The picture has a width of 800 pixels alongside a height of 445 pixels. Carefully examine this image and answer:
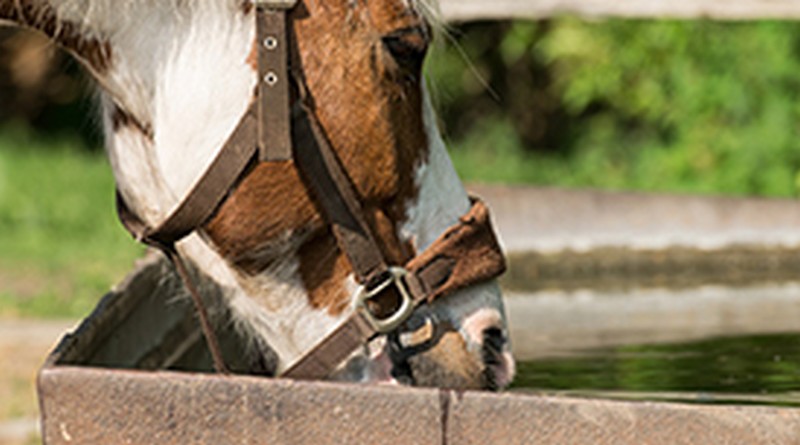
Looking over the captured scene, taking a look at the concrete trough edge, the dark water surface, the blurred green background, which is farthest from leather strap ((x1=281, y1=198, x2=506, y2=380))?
the blurred green background

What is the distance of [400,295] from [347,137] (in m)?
0.30

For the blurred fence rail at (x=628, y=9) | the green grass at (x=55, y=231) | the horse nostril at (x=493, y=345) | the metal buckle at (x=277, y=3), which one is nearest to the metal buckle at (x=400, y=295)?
the horse nostril at (x=493, y=345)

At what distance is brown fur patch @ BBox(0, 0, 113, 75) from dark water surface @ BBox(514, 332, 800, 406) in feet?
4.28

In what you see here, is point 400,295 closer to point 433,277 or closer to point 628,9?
point 433,277

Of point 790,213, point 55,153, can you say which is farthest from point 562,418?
point 55,153

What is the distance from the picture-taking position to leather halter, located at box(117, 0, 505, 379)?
8.38ft

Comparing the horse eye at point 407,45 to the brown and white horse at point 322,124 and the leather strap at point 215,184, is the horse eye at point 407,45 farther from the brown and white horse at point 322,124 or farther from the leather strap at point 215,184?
the leather strap at point 215,184

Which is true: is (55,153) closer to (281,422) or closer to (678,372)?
(678,372)

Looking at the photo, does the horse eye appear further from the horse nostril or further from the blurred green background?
the blurred green background

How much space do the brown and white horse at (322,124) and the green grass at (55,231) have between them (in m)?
3.46

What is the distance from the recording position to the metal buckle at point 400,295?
2.60 m

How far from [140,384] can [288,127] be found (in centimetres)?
57

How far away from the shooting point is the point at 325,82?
258 cm

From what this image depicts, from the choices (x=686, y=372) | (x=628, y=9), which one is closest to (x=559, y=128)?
(x=628, y=9)
